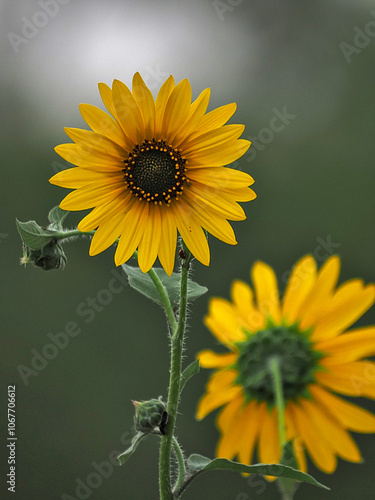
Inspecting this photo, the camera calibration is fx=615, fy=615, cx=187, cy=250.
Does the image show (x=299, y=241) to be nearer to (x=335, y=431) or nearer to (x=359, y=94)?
(x=359, y=94)

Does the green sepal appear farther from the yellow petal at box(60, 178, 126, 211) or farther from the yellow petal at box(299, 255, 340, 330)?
the yellow petal at box(60, 178, 126, 211)

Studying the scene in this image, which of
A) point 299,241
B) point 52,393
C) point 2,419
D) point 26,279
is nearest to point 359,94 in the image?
point 299,241
